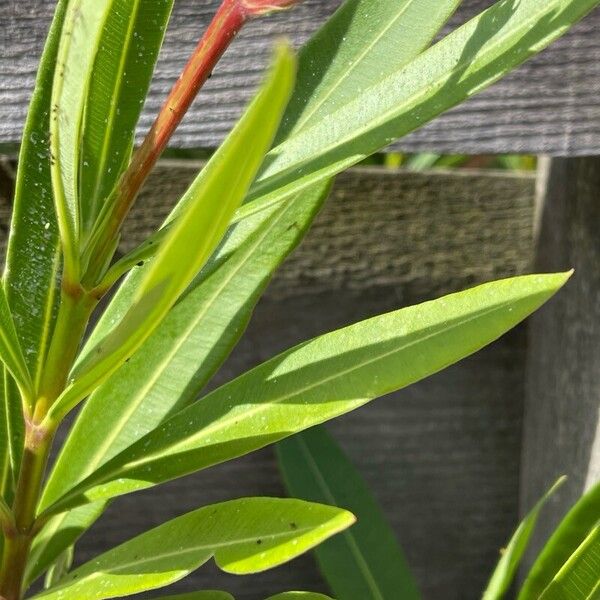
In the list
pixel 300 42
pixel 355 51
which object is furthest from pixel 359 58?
pixel 300 42

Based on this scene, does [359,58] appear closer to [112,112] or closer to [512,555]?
[112,112]

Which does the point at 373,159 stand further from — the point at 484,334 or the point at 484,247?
the point at 484,334

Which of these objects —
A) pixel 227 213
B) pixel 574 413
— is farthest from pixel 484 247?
pixel 227 213

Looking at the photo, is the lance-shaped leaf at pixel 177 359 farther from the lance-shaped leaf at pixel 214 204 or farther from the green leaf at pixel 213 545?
the lance-shaped leaf at pixel 214 204

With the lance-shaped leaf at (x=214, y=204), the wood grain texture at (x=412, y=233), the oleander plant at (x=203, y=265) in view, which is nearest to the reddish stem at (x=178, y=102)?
the oleander plant at (x=203, y=265)

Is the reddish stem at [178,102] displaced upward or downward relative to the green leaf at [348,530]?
upward

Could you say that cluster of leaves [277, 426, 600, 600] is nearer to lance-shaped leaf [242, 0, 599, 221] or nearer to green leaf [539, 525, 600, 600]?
green leaf [539, 525, 600, 600]

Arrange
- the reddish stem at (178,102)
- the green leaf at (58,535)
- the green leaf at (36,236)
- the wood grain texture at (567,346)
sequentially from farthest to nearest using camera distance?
the wood grain texture at (567,346), the green leaf at (58,535), the green leaf at (36,236), the reddish stem at (178,102)

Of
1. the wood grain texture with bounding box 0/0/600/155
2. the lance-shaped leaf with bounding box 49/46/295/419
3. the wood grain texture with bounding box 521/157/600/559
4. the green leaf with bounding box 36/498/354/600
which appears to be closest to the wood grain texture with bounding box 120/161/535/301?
the wood grain texture with bounding box 521/157/600/559
